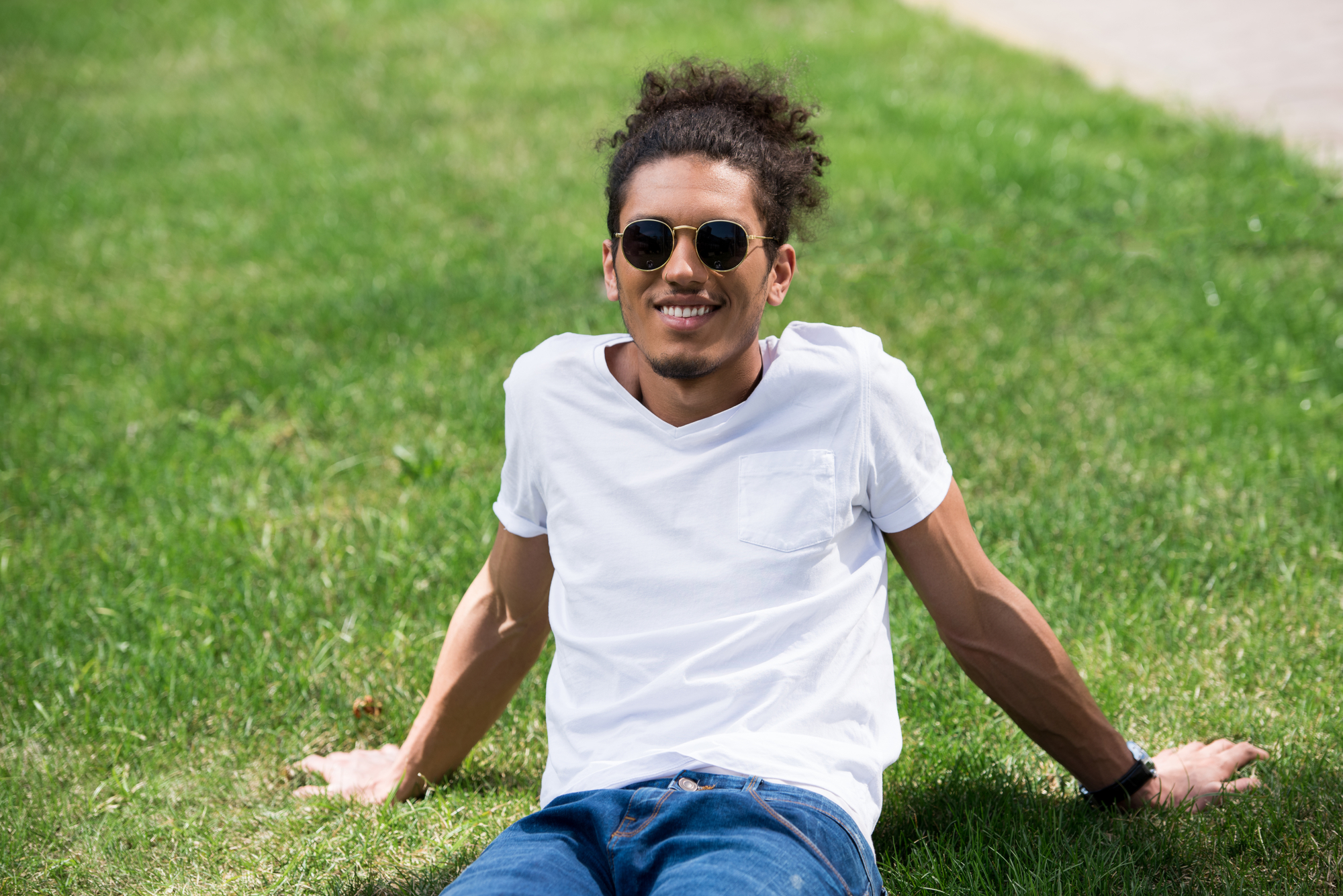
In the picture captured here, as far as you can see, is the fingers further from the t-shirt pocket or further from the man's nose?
the man's nose

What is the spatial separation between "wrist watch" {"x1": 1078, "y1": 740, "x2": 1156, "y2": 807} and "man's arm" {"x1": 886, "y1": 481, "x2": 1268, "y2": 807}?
0.06 ft

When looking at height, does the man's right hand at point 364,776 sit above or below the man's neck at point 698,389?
below

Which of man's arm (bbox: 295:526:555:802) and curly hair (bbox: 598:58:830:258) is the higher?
curly hair (bbox: 598:58:830:258)

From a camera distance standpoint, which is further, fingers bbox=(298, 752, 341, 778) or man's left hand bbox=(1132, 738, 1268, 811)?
fingers bbox=(298, 752, 341, 778)

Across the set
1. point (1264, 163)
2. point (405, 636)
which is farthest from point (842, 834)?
point (1264, 163)

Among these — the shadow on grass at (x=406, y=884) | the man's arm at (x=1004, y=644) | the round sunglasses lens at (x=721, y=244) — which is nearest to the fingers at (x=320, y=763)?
the shadow on grass at (x=406, y=884)

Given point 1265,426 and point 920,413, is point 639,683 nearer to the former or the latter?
point 920,413

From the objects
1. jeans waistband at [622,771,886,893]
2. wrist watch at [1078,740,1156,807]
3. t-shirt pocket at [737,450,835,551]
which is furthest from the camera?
wrist watch at [1078,740,1156,807]

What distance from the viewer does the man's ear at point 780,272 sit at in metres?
2.32

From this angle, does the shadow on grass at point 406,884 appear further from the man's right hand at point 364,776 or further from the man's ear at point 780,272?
the man's ear at point 780,272

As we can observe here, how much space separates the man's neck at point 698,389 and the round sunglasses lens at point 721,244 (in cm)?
16

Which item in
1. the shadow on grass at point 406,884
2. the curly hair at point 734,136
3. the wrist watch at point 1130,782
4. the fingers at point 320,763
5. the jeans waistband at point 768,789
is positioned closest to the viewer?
the jeans waistband at point 768,789

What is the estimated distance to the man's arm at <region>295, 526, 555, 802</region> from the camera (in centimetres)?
259

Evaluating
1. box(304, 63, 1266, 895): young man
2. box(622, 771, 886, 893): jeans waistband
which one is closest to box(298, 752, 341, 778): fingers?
box(304, 63, 1266, 895): young man
